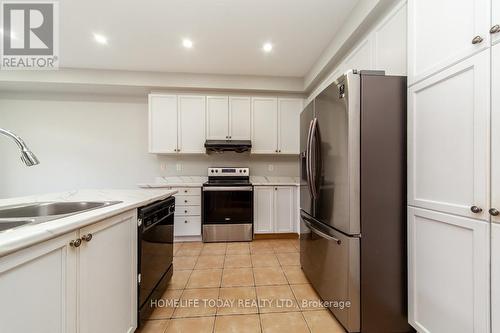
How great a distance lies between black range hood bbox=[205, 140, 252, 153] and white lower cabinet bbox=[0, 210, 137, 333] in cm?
218

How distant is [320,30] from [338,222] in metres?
2.12

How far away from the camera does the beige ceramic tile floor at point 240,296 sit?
1.49m

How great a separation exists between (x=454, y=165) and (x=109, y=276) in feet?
6.11

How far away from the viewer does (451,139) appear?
104 cm

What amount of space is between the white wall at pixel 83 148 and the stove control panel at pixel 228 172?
0.81ft

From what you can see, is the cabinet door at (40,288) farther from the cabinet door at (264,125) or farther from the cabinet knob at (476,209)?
the cabinet door at (264,125)

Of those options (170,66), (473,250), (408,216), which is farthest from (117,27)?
(473,250)

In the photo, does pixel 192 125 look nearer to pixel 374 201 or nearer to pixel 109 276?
pixel 109 276

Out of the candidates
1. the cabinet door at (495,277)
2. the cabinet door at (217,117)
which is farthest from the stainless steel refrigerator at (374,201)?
the cabinet door at (217,117)

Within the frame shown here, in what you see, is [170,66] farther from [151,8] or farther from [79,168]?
[79,168]

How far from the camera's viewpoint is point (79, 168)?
368cm

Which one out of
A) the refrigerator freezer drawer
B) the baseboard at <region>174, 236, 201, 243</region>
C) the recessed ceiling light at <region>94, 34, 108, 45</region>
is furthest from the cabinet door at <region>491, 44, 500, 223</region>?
the recessed ceiling light at <region>94, 34, 108, 45</region>

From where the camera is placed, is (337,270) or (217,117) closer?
(337,270)

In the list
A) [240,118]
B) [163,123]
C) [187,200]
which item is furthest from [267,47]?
[187,200]
